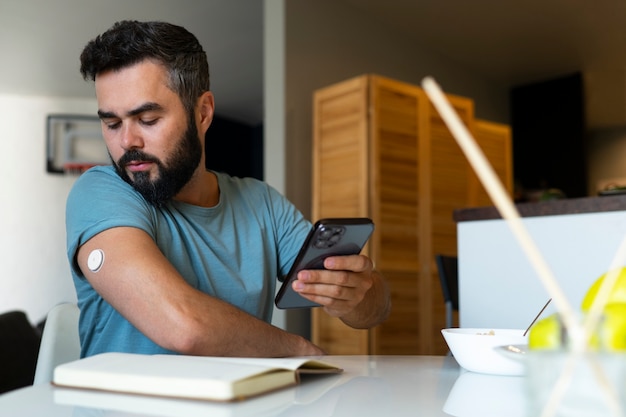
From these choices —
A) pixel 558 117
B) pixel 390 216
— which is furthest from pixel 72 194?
pixel 558 117

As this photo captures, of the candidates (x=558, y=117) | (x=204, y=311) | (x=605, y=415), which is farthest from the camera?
(x=558, y=117)

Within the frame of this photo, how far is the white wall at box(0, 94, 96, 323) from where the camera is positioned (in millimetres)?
7090

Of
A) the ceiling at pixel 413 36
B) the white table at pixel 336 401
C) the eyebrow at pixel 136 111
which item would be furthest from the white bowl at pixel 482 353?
the ceiling at pixel 413 36

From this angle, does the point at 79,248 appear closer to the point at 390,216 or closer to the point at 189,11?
the point at 390,216

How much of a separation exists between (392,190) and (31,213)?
468 centimetres

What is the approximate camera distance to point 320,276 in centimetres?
131

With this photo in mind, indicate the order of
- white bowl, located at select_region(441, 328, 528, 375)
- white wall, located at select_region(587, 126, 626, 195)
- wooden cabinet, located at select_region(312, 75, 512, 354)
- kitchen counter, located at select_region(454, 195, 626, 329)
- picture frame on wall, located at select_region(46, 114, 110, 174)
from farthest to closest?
white wall, located at select_region(587, 126, 626, 195) → picture frame on wall, located at select_region(46, 114, 110, 174) → wooden cabinet, located at select_region(312, 75, 512, 354) → kitchen counter, located at select_region(454, 195, 626, 329) → white bowl, located at select_region(441, 328, 528, 375)

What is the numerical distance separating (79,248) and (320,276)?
0.48m

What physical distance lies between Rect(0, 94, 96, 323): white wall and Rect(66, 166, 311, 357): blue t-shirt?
607 centimetres

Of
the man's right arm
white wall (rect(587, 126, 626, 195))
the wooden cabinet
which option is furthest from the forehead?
white wall (rect(587, 126, 626, 195))

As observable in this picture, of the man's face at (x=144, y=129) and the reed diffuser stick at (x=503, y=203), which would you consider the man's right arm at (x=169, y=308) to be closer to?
the man's face at (x=144, y=129)

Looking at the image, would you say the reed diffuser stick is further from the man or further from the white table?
the man

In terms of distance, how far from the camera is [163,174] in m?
1.45

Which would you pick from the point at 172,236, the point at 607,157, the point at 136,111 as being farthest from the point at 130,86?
the point at 607,157
